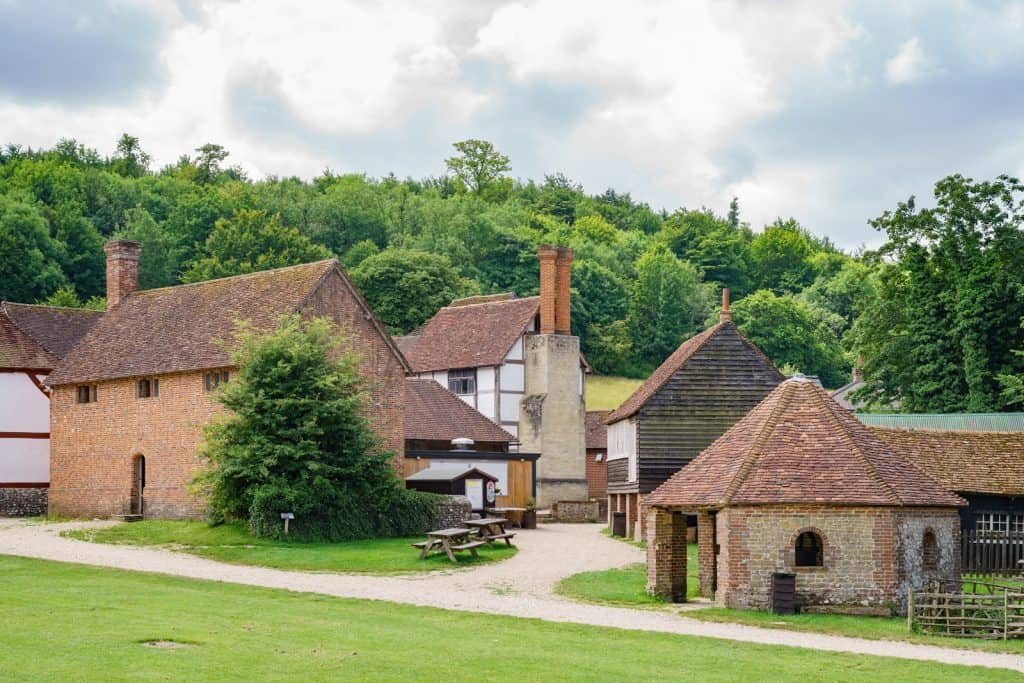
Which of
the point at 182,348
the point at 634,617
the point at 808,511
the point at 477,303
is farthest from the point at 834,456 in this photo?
the point at 477,303

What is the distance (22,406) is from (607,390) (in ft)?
182

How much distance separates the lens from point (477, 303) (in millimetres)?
71500

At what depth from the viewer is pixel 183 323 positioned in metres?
50.2

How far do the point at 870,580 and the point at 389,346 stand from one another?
74.0 feet

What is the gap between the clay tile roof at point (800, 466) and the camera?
30500 millimetres

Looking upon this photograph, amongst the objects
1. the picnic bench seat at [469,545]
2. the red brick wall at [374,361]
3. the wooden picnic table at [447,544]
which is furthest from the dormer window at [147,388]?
the picnic bench seat at [469,545]

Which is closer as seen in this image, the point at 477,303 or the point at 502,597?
the point at 502,597

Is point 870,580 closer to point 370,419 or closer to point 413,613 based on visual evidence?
point 413,613

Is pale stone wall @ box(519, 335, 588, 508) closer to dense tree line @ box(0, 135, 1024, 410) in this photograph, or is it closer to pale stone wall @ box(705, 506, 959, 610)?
dense tree line @ box(0, 135, 1024, 410)

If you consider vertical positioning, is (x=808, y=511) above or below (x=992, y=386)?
below

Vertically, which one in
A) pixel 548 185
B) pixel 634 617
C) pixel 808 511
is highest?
pixel 548 185

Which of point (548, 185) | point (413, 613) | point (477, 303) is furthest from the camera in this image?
point (548, 185)

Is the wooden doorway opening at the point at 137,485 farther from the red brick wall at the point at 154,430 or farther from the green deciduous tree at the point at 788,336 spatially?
the green deciduous tree at the point at 788,336

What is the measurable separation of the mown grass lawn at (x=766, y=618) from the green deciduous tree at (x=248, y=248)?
64641 millimetres
